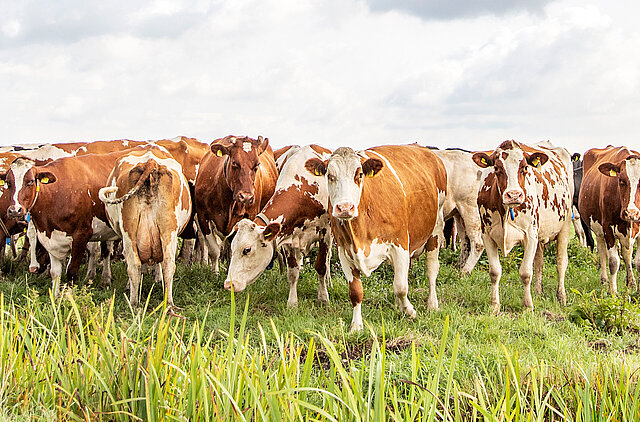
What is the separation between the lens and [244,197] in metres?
8.42

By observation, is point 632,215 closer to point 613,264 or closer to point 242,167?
point 613,264

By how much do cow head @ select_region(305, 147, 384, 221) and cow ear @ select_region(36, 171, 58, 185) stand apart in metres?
4.08

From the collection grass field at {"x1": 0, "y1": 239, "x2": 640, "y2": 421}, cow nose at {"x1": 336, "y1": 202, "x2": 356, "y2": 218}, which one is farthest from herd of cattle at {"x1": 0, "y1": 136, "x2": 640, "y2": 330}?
grass field at {"x1": 0, "y1": 239, "x2": 640, "y2": 421}

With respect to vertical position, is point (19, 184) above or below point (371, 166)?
below

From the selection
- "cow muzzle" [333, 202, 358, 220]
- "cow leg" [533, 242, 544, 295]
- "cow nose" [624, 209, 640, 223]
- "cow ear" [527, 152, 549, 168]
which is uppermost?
"cow ear" [527, 152, 549, 168]

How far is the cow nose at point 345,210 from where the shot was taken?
613 cm

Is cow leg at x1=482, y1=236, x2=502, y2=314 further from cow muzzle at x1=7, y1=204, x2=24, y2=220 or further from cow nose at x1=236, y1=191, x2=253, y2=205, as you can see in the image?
cow muzzle at x1=7, y1=204, x2=24, y2=220

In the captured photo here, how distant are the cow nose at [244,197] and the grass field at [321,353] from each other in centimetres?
123

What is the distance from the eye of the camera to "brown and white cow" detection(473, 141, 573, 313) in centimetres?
762

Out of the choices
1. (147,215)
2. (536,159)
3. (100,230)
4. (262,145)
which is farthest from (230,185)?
(536,159)

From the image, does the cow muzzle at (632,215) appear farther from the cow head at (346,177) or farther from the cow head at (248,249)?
the cow head at (248,249)

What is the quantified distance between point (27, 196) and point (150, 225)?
1966 mm

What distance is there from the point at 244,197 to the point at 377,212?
7.34ft

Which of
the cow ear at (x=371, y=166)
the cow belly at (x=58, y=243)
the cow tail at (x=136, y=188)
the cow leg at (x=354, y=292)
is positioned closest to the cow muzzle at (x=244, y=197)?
the cow tail at (x=136, y=188)
